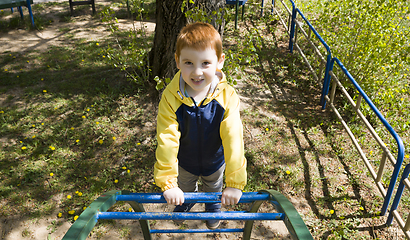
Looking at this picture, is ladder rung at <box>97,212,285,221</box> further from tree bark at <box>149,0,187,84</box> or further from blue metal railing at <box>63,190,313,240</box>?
tree bark at <box>149,0,187,84</box>

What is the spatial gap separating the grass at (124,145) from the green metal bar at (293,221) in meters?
1.67

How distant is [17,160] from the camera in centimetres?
375

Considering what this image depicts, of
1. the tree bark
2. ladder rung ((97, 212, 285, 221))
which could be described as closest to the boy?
ladder rung ((97, 212, 285, 221))

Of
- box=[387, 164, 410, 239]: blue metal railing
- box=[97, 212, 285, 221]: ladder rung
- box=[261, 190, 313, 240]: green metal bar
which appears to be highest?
A: box=[261, 190, 313, 240]: green metal bar

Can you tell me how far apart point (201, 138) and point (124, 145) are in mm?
2231

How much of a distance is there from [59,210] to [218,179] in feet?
6.29

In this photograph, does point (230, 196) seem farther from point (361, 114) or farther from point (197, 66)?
point (361, 114)

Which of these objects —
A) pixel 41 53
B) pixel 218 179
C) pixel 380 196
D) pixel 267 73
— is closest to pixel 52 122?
pixel 41 53

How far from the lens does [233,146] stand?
1835 millimetres

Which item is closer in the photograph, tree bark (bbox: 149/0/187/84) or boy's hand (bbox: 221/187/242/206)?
boy's hand (bbox: 221/187/242/206)

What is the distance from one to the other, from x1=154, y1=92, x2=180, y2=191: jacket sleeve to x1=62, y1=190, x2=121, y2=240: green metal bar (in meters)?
0.29

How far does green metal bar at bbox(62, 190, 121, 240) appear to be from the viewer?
1383 millimetres

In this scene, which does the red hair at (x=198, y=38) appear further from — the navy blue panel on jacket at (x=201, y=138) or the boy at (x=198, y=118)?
the navy blue panel on jacket at (x=201, y=138)

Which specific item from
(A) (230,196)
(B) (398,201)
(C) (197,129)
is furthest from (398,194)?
(C) (197,129)
